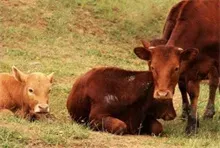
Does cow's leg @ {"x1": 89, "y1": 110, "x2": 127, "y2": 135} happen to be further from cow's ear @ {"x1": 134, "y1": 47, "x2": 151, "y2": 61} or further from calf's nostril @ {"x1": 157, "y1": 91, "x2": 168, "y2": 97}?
cow's ear @ {"x1": 134, "y1": 47, "x2": 151, "y2": 61}

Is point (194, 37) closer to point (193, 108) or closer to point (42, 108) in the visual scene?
point (193, 108)

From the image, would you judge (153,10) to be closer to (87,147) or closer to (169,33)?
(169,33)

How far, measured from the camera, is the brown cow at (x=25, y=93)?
8.30 meters

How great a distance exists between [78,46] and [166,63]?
8849 mm

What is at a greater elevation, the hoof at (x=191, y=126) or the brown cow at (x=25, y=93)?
the brown cow at (x=25, y=93)

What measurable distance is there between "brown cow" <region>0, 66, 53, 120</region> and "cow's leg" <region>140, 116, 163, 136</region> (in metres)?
1.38

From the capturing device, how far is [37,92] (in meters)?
8.36

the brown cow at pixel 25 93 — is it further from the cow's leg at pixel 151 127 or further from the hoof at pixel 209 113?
the hoof at pixel 209 113

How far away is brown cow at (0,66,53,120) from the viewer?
830 cm

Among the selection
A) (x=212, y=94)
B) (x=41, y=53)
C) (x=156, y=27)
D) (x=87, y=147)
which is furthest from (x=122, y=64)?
(x=87, y=147)

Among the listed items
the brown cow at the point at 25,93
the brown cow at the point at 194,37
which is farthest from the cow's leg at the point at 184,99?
the brown cow at the point at 25,93

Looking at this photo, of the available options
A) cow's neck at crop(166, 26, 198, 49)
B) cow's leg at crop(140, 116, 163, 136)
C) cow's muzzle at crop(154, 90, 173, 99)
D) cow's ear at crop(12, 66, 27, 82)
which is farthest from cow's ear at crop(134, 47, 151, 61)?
cow's ear at crop(12, 66, 27, 82)

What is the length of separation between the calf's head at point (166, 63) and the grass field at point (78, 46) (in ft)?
2.16

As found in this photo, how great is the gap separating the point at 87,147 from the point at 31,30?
10354 mm
